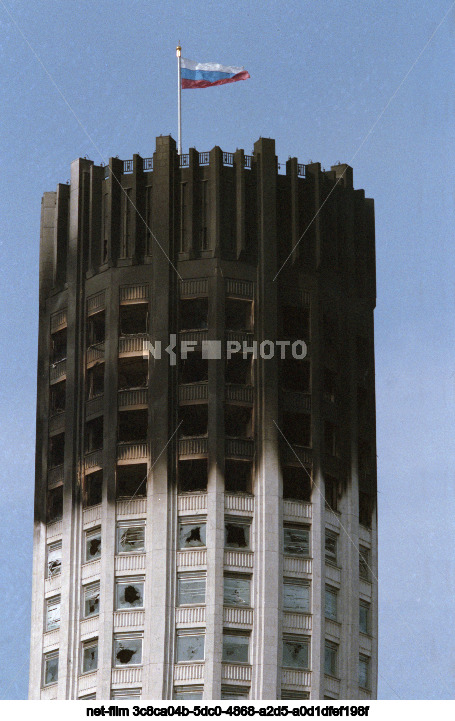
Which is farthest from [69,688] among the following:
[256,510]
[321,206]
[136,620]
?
[321,206]

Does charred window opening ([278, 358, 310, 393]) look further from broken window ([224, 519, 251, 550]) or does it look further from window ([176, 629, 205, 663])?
window ([176, 629, 205, 663])

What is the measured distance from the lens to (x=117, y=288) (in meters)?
161

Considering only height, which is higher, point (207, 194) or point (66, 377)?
point (207, 194)

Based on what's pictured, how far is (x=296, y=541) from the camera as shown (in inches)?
6127

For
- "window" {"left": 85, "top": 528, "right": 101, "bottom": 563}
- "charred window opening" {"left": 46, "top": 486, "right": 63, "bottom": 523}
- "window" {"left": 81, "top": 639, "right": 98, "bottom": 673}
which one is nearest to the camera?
"window" {"left": 81, "top": 639, "right": 98, "bottom": 673}

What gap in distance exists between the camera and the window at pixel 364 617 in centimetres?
15800

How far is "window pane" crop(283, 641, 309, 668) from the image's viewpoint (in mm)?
150875

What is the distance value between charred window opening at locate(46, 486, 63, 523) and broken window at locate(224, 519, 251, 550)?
45.8 feet

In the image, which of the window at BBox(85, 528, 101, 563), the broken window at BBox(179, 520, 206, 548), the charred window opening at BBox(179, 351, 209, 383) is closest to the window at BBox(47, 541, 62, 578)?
the window at BBox(85, 528, 101, 563)

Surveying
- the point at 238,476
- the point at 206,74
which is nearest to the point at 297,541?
the point at 238,476

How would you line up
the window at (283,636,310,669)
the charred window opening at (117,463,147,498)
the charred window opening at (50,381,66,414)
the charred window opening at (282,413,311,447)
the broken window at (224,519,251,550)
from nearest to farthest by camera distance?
the window at (283,636,310,669), the broken window at (224,519,251,550), the charred window opening at (117,463,147,498), the charred window opening at (282,413,311,447), the charred window opening at (50,381,66,414)

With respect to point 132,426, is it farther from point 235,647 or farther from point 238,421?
point 235,647

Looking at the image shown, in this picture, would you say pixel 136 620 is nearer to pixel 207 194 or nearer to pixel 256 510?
pixel 256 510
